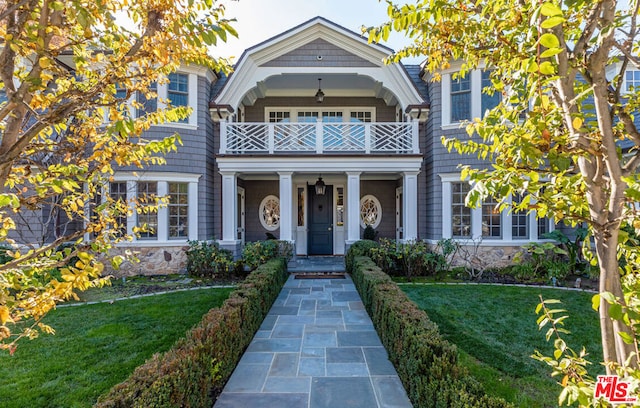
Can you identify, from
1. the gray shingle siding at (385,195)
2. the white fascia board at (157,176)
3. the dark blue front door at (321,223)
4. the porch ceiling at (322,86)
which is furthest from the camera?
the dark blue front door at (321,223)

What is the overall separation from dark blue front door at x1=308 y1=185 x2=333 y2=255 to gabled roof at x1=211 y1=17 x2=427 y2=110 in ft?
13.4

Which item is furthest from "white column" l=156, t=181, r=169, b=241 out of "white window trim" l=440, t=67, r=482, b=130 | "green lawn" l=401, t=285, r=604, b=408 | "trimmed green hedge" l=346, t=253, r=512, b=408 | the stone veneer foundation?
"white window trim" l=440, t=67, r=482, b=130

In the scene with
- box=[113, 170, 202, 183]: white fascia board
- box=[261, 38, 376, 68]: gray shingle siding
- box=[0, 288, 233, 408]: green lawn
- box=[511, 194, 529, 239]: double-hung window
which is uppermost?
box=[261, 38, 376, 68]: gray shingle siding

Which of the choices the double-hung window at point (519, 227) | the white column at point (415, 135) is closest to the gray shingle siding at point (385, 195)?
the white column at point (415, 135)

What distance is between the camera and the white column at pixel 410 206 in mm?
10188

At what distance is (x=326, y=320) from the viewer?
5.79m

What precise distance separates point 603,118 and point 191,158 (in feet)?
32.1

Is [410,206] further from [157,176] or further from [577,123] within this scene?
[577,123]

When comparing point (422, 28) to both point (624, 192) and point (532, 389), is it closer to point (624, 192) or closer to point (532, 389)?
point (624, 192)

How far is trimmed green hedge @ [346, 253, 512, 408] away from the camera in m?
2.48

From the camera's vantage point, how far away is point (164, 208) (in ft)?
29.9

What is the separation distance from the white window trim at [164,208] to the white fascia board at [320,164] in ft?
3.41

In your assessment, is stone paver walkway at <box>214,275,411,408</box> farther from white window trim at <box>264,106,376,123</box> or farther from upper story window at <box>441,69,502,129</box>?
white window trim at <box>264,106,376,123</box>

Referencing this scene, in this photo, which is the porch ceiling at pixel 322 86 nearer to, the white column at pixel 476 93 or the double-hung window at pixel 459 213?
the white column at pixel 476 93
